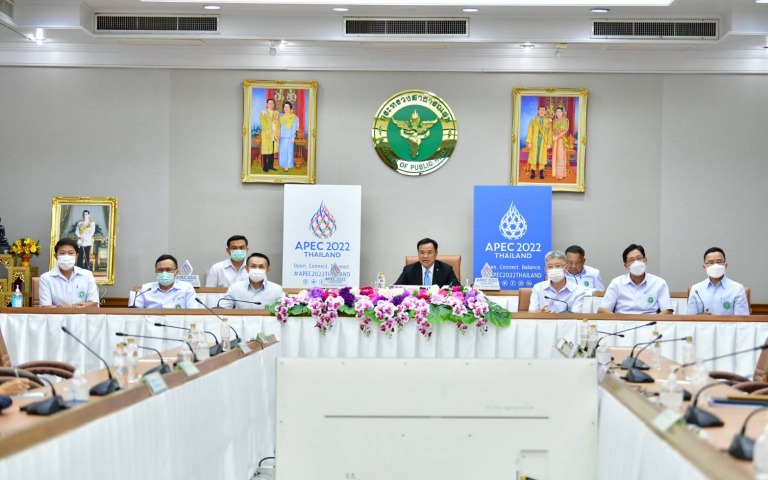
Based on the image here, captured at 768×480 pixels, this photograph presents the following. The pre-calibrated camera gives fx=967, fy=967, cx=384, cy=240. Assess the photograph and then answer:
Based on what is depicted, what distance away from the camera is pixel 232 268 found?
374 inches

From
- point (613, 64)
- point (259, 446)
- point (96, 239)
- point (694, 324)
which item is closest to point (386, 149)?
point (613, 64)

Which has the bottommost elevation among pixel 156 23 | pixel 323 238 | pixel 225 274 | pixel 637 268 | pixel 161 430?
pixel 161 430

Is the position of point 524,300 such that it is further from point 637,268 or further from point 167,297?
point 167,297

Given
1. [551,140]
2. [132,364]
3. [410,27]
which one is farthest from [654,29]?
[132,364]

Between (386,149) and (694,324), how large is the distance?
15.2 ft

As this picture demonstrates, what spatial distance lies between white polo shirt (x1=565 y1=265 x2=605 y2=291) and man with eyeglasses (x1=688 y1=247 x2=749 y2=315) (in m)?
1.44

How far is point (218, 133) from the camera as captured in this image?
10617 millimetres

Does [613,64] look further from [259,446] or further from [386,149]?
[259,446]

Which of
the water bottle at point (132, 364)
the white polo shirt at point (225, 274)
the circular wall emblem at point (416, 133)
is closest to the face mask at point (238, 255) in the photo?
the white polo shirt at point (225, 274)

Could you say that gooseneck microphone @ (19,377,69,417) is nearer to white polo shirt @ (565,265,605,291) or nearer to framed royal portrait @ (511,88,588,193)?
white polo shirt @ (565,265,605,291)

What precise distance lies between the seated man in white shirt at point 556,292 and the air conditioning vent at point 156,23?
4224 mm

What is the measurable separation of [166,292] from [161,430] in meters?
4.32

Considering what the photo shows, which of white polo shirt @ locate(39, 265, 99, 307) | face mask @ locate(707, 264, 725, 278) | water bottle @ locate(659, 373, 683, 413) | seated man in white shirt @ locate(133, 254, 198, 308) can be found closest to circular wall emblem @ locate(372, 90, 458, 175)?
seated man in white shirt @ locate(133, 254, 198, 308)

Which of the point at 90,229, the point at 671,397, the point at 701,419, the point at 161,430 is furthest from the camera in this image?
the point at 90,229
